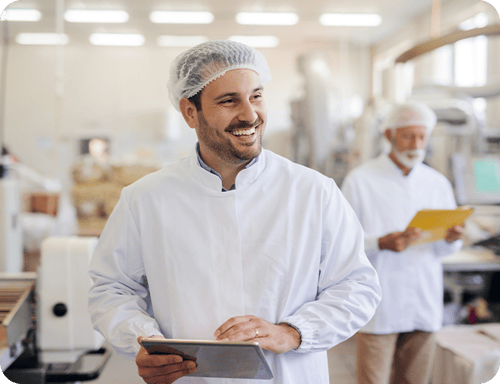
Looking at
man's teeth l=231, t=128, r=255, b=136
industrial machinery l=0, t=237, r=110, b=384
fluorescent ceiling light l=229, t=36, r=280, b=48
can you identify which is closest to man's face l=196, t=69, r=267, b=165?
man's teeth l=231, t=128, r=255, b=136

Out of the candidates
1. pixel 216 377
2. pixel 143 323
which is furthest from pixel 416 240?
pixel 143 323

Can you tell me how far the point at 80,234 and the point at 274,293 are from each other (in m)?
1.33

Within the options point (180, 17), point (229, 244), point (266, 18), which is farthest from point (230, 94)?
point (266, 18)

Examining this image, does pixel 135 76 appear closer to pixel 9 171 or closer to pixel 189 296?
pixel 9 171

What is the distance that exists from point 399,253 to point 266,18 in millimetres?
1717

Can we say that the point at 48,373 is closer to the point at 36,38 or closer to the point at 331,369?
the point at 331,369

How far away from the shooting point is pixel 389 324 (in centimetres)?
162

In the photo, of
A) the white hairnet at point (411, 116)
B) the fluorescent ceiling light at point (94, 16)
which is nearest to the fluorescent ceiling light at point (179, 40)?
the fluorescent ceiling light at point (94, 16)

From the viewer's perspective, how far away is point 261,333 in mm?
858

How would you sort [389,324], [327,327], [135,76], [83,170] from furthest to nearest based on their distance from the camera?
[135,76]
[83,170]
[389,324]
[327,327]

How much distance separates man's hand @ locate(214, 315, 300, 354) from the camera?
85 cm

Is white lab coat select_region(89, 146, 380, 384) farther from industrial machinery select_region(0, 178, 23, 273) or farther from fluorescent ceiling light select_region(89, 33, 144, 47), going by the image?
fluorescent ceiling light select_region(89, 33, 144, 47)

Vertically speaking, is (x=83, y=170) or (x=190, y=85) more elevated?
(x=190, y=85)

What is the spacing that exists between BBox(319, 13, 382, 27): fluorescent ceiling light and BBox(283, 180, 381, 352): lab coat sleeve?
181cm
